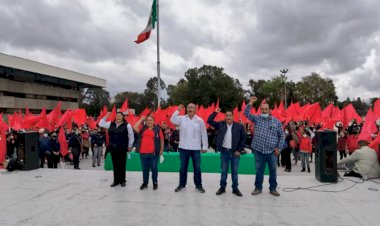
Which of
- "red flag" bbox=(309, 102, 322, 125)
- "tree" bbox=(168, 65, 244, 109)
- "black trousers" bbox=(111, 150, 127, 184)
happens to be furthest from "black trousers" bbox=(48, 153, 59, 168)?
"tree" bbox=(168, 65, 244, 109)

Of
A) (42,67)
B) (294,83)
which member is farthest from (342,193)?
(294,83)

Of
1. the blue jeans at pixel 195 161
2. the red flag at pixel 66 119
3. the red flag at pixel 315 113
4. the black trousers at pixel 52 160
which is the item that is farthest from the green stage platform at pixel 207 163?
the red flag at pixel 315 113

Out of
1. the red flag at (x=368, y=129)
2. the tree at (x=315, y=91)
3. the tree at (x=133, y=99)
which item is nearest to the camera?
the red flag at (x=368, y=129)

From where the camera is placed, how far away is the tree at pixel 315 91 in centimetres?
7758

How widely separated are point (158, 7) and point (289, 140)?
1117 cm

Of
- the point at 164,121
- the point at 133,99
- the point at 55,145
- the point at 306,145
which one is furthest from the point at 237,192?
the point at 133,99

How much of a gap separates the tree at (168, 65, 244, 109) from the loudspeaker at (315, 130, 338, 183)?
189 feet

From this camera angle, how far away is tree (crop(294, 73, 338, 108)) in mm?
77581

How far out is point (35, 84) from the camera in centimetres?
5294

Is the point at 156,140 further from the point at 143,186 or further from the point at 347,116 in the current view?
the point at 347,116

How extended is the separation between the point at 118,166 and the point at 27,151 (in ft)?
12.3

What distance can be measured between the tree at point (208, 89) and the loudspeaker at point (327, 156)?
57.6m

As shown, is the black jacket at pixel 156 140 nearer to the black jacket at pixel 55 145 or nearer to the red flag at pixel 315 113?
the black jacket at pixel 55 145

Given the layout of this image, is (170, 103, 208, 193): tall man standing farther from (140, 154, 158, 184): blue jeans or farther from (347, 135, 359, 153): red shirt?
(347, 135, 359, 153): red shirt
